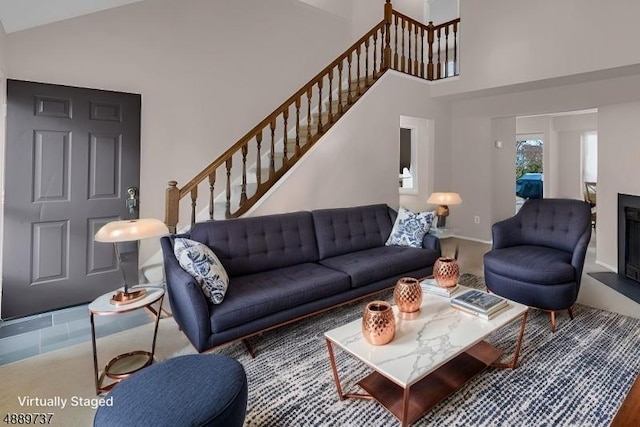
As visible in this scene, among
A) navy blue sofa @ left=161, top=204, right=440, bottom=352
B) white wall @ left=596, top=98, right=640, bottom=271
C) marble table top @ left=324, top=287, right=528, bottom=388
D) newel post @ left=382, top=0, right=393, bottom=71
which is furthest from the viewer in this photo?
newel post @ left=382, top=0, right=393, bottom=71

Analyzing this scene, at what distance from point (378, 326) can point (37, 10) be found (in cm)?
316

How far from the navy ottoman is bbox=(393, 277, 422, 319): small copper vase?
39.6 inches

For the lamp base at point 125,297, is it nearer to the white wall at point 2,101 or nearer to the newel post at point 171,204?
the newel post at point 171,204

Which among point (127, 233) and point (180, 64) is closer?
point (127, 233)

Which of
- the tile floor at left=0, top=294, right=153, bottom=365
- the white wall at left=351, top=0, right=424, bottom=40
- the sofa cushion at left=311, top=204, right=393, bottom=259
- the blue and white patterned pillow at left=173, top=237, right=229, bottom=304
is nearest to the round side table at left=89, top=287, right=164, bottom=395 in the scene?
the blue and white patterned pillow at left=173, top=237, right=229, bottom=304

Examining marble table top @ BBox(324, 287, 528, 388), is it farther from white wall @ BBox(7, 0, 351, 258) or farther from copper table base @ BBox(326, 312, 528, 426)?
white wall @ BBox(7, 0, 351, 258)

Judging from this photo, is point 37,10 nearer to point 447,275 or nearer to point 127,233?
point 127,233

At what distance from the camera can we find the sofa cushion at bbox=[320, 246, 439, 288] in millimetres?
2994

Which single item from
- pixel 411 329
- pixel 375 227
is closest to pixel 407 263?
pixel 375 227

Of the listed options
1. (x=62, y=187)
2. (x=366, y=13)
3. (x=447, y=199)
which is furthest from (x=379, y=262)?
(x=366, y=13)

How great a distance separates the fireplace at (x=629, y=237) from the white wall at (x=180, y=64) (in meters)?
4.33

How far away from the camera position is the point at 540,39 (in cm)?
425

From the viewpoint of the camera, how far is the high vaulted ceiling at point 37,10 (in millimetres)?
2330

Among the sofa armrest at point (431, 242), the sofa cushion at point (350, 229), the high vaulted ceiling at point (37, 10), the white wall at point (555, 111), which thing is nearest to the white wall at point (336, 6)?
the white wall at point (555, 111)
